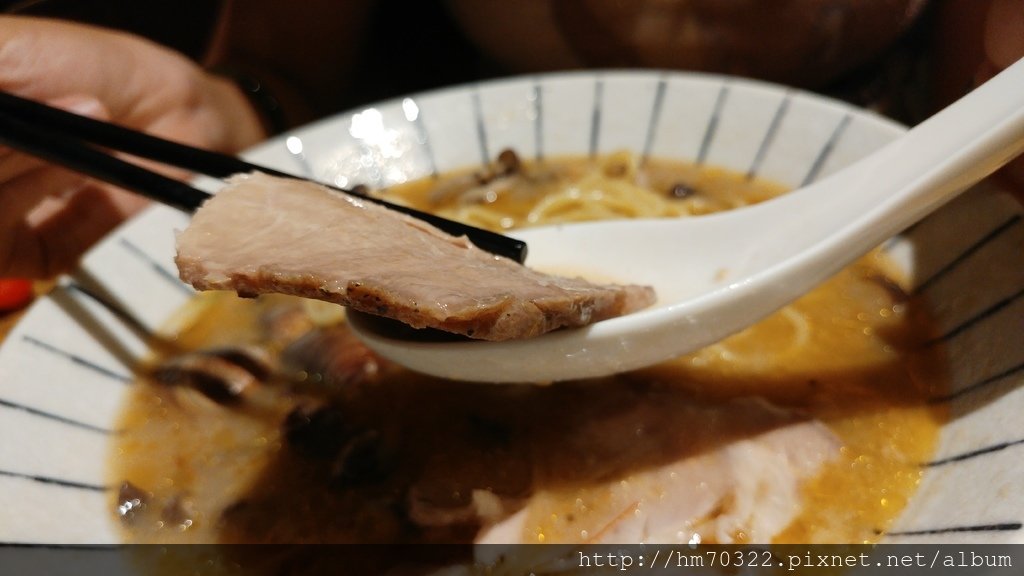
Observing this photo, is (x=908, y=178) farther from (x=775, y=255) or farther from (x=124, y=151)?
(x=124, y=151)

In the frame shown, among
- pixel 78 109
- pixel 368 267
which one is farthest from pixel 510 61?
pixel 368 267

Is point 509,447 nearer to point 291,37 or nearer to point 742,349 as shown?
point 742,349

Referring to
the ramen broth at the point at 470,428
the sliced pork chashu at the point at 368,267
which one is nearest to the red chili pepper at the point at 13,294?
the ramen broth at the point at 470,428

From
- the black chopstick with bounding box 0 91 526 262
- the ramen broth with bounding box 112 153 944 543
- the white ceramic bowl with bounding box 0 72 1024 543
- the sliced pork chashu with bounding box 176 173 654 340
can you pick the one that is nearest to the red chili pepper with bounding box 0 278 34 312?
the white ceramic bowl with bounding box 0 72 1024 543

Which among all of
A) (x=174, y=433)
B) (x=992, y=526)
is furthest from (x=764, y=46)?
(x=174, y=433)

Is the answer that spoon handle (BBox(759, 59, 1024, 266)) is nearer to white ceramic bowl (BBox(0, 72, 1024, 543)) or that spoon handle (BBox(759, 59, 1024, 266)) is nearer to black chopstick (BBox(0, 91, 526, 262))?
white ceramic bowl (BBox(0, 72, 1024, 543))

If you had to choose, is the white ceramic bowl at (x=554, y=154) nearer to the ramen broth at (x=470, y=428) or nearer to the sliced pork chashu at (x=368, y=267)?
the ramen broth at (x=470, y=428)

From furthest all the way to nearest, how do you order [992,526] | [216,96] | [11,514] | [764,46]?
[216,96] < [764,46] < [11,514] < [992,526]
